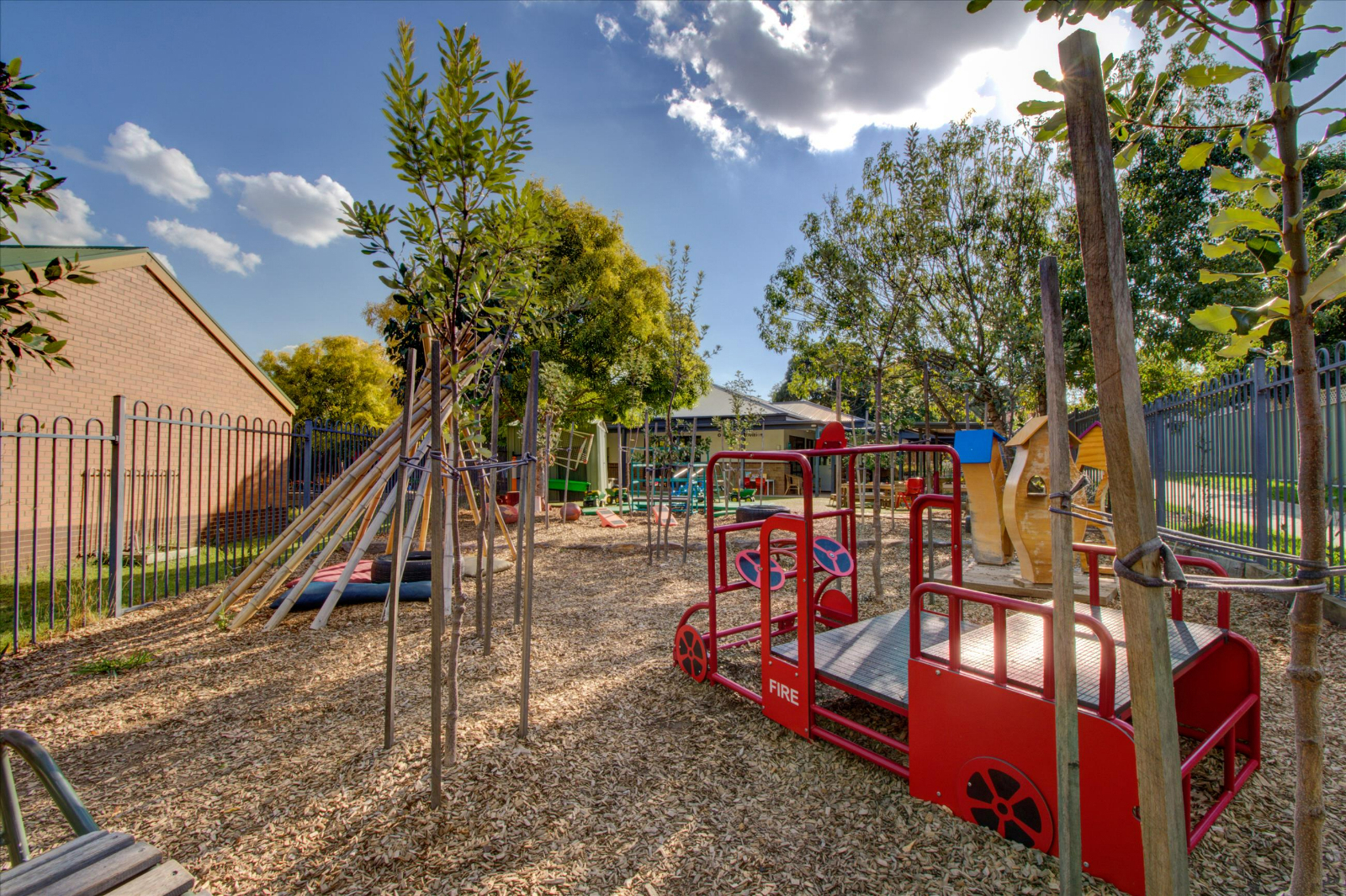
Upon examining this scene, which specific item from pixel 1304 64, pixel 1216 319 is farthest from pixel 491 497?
pixel 1304 64

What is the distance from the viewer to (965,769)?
2559 millimetres

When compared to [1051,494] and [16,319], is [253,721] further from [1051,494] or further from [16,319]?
[16,319]

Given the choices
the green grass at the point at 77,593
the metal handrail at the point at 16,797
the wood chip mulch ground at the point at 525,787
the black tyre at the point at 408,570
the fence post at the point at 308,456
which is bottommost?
the wood chip mulch ground at the point at 525,787

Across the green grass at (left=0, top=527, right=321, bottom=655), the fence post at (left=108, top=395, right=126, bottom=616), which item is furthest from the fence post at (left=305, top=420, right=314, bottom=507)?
the fence post at (left=108, top=395, right=126, bottom=616)

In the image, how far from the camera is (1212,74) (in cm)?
143

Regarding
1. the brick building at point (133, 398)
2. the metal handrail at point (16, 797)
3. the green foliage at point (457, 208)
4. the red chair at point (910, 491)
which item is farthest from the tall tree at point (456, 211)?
the red chair at point (910, 491)

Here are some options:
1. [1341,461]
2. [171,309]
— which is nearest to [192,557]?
[171,309]

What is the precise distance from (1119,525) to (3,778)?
114 inches

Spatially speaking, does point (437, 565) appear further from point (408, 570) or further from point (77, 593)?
point (77, 593)

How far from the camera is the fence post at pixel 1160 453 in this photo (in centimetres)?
843

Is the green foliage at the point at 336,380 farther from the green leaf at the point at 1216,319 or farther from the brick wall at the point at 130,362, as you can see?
the green leaf at the point at 1216,319

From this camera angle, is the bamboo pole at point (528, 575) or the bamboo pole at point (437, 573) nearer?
the bamboo pole at point (437, 573)

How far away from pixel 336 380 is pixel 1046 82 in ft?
87.9

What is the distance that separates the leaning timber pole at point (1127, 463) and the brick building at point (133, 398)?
31.0ft
